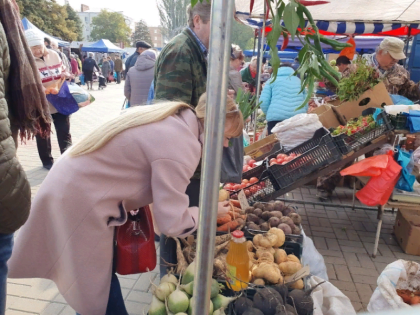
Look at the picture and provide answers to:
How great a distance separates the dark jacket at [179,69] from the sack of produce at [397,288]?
67.1 inches

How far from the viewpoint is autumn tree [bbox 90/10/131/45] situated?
66750 mm

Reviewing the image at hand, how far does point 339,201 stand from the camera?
4773 millimetres

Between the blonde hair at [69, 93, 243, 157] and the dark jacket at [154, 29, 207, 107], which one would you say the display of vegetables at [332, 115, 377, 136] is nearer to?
the dark jacket at [154, 29, 207, 107]

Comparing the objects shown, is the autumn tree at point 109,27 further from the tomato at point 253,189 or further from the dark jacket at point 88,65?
the tomato at point 253,189

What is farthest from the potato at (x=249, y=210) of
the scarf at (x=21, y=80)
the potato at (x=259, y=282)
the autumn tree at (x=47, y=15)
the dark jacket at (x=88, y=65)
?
the autumn tree at (x=47, y=15)

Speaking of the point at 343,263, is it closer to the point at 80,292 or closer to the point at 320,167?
the point at 320,167

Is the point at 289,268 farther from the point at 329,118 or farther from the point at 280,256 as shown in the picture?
the point at 329,118

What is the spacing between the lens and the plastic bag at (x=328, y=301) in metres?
2.05

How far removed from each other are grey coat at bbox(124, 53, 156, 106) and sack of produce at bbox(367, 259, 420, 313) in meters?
3.99

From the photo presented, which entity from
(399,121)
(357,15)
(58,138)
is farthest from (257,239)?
(357,15)

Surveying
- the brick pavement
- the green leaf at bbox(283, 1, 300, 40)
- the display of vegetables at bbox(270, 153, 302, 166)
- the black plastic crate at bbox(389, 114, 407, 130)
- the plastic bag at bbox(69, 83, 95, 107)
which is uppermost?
the green leaf at bbox(283, 1, 300, 40)

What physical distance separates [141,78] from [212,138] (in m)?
4.64

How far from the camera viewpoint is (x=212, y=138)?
0.86 metres

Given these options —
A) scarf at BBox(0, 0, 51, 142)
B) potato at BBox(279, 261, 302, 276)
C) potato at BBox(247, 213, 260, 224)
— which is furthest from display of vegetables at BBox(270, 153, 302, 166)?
scarf at BBox(0, 0, 51, 142)
